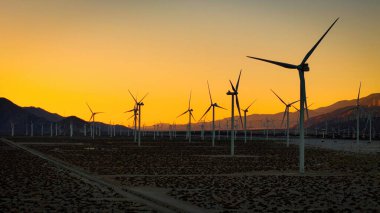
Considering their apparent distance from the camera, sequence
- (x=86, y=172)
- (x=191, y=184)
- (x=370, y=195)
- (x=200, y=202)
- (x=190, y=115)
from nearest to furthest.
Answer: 1. (x=200, y=202)
2. (x=370, y=195)
3. (x=191, y=184)
4. (x=86, y=172)
5. (x=190, y=115)

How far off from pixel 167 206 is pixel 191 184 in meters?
10.1

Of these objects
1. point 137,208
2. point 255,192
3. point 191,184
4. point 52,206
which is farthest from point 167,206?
point 191,184

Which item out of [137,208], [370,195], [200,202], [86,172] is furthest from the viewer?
A: [86,172]

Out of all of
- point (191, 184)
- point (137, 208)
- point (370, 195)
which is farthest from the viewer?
point (191, 184)

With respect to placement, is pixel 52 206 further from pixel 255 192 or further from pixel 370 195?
pixel 370 195

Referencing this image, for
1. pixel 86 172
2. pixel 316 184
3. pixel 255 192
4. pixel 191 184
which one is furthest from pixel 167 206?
pixel 86 172

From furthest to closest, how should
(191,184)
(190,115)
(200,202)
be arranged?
(190,115), (191,184), (200,202)

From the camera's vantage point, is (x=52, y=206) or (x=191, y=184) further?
(x=191, y=184)

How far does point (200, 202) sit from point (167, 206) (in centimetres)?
192

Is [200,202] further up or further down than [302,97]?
further down

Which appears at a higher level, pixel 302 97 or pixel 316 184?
pixel 302 97

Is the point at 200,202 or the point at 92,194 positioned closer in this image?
the point at 200,202

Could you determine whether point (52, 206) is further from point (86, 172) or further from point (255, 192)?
point (86, 172)

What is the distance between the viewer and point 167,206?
917 inches
